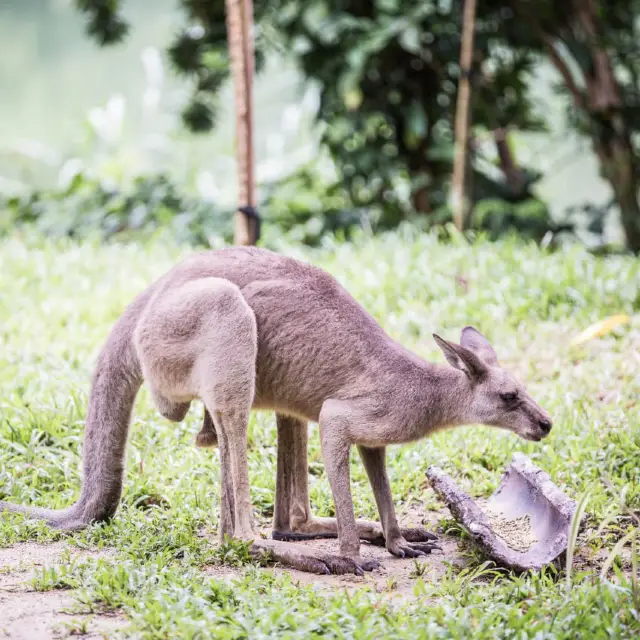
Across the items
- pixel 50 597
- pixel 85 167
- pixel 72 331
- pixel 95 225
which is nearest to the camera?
pixel 50 597

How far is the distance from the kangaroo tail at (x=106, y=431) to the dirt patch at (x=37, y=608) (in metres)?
0.30

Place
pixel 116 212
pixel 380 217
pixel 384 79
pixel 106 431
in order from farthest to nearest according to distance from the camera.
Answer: pixel 384 79
pixel 380 217
pixel 116 212
pixel 106 431

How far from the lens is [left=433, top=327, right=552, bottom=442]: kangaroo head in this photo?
13.4ft

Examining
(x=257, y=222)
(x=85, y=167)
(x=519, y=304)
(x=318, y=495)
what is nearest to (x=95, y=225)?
(x=85, y=167)

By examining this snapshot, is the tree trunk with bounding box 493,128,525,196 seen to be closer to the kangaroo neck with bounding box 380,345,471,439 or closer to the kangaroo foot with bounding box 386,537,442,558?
the kangaroo neck with bounding box 380,345,471,439

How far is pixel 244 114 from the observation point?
7.48 m

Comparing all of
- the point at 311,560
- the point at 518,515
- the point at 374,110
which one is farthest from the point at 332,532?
the point at 374,110

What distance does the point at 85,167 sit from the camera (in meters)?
12.2

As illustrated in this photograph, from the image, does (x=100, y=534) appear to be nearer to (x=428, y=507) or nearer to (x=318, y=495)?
(x=318, y=495)

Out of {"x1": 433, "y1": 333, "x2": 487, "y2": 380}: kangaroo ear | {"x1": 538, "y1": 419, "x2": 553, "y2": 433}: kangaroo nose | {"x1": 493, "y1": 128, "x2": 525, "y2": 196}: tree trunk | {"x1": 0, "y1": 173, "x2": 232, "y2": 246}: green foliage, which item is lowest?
{"x1": 538, "y1": 419, "x2": 553, "y2": 433}: kangaroo nose

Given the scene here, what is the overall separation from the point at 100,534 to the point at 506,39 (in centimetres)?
824

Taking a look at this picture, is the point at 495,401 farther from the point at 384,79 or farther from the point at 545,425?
the point at 384,79

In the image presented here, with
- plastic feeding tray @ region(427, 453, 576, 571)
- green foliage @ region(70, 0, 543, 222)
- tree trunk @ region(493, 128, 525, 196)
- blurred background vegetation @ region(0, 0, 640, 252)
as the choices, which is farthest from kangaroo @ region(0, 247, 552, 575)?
tree trunk @ region(493, 128, 525, 196)

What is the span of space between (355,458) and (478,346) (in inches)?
53.2
